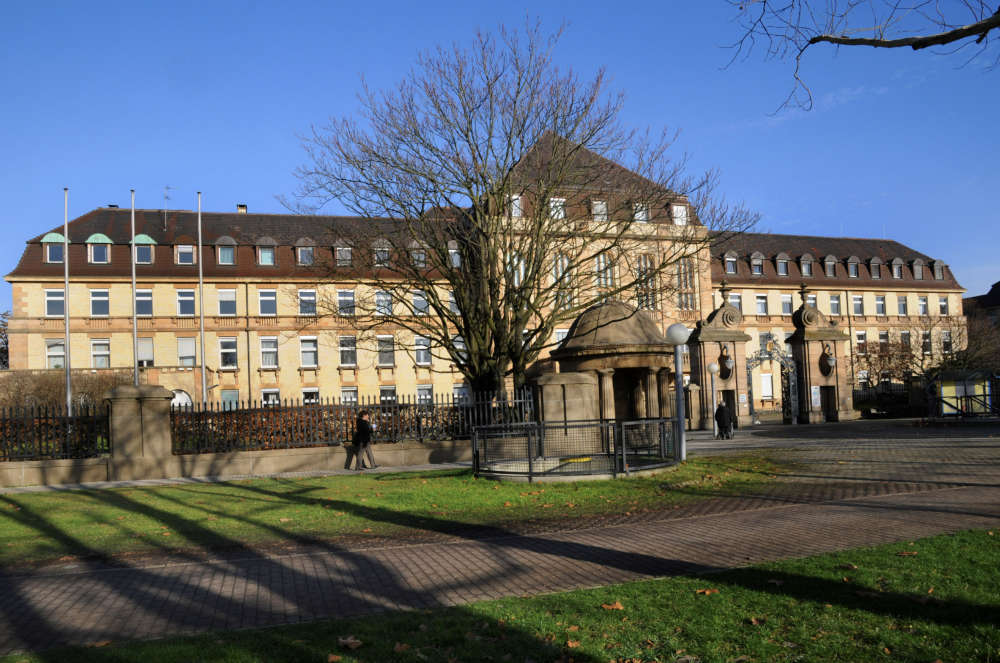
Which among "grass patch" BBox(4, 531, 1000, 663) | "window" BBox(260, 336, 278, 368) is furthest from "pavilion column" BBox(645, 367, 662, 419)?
"window" BBox(260, 336, 278, 368)

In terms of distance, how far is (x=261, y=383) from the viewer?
51.8 metres

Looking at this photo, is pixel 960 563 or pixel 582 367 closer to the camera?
pixel 960 563

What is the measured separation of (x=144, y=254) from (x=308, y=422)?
114 ft

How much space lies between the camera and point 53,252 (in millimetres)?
49312

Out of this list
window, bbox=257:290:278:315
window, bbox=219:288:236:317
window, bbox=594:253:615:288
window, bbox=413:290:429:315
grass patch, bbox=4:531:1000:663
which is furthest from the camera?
window, bbox=257:290:278:315

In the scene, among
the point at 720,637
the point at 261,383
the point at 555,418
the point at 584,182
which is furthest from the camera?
the point at 261,383

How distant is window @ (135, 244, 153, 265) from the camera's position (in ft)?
167

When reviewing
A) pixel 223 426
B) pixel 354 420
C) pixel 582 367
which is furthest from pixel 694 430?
pixel 223 426

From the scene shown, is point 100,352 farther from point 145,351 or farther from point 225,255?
point 225,255

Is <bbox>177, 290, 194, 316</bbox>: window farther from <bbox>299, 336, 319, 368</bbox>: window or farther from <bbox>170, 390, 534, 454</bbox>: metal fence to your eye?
<bbox>170, 390, 534, 454</bbox>: metal fence

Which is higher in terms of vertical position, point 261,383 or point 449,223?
point 449,223

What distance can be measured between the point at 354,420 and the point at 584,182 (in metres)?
9.65

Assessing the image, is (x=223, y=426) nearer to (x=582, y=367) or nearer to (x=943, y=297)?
(x=582, y=367)

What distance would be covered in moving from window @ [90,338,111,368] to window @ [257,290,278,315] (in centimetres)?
953
